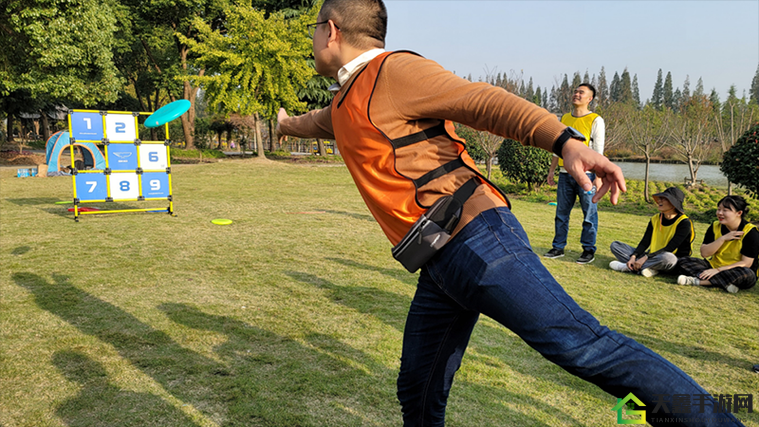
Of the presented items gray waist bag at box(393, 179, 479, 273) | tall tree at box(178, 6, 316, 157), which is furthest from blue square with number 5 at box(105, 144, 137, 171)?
tall tree at box(178, 6, 316, 157)

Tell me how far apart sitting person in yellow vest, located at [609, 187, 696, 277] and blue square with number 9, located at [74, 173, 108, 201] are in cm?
936

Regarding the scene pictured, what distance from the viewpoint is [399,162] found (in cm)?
181

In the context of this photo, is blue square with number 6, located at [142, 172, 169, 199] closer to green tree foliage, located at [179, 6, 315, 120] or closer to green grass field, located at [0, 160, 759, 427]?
green grass field, located at [0, 160, 759, 427]

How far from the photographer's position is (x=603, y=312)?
4.69 meters

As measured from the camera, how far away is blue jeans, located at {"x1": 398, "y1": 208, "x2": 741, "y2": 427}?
143 centimetres

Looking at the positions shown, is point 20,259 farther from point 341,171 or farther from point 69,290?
point 341,171

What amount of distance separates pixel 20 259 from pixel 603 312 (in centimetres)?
699

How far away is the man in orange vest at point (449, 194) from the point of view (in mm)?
1501

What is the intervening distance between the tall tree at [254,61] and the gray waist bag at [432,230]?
998 inches

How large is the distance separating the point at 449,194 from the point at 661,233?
5654 millimetres

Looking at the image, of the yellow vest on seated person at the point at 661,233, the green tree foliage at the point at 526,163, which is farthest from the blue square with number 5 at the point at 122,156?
the green tree foliage at the point at 526,163

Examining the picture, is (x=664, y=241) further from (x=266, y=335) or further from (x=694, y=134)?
(x=694, y=134)

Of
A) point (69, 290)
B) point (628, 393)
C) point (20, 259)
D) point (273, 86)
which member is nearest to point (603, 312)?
point (628, 393)

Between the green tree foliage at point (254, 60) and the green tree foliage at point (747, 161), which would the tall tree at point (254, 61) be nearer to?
the green tree foliage at point (254, 60)
